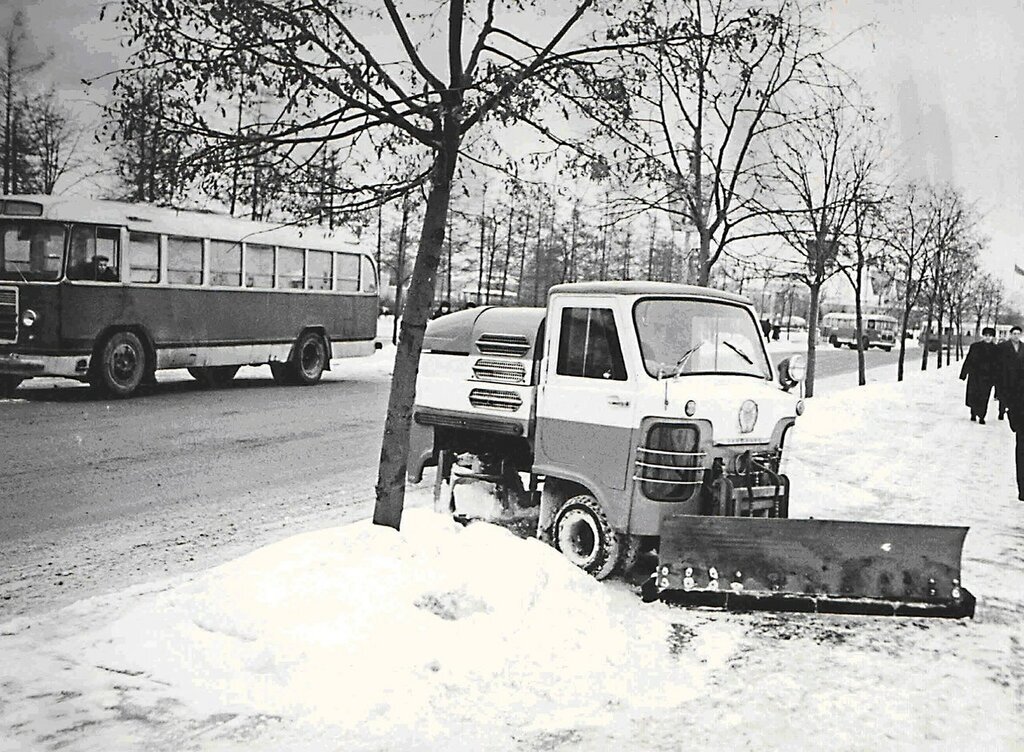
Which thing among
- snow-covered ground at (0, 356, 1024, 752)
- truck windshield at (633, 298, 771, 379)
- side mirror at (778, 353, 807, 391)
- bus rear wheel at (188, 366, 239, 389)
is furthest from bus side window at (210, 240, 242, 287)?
snow-covered ground at (0, 356, 1024, 752)

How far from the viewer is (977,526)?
920cm

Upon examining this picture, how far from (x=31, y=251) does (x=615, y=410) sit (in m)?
11.9

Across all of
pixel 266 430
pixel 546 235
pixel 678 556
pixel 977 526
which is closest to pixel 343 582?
pixel 678 556

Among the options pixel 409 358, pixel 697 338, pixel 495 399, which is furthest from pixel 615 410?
pixel 409 358

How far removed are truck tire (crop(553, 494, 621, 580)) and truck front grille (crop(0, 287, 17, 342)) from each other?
11.3m

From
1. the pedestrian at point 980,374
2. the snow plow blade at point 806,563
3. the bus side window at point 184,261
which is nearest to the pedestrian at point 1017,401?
the pedestrian at point 980,374

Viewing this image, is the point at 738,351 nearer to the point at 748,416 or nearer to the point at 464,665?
the point at 748,416

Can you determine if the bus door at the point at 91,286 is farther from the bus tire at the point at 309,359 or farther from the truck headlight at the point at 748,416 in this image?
the truck headlight at the point at 748,416

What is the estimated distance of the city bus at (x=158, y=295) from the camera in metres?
15.0

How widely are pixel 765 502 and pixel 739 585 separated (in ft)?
2.99

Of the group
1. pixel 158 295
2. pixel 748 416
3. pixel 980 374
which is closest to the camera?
pixel 748 416

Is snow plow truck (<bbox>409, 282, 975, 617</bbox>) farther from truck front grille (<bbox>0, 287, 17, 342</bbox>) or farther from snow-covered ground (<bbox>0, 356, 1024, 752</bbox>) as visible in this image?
truck front grille (<bbox>0, 287, 17, 342</bbox>)

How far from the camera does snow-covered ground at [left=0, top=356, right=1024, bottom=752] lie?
4172mm

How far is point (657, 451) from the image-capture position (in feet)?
21.0
